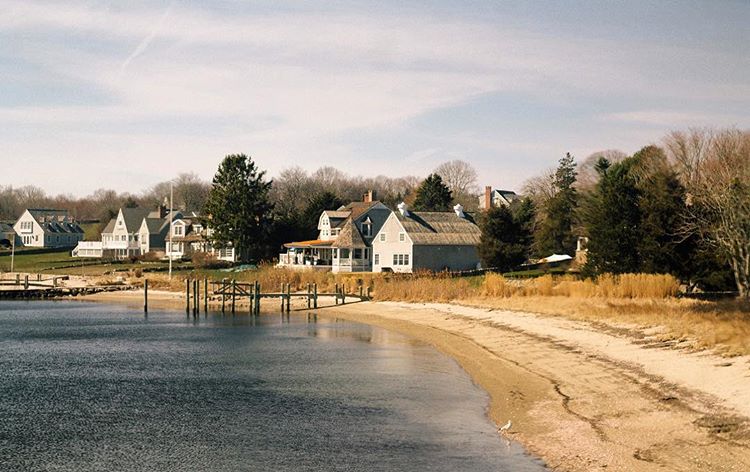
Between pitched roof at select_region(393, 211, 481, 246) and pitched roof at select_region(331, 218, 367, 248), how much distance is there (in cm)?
546

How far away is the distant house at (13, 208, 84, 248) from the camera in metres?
143

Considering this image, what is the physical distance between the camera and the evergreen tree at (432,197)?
11038cm

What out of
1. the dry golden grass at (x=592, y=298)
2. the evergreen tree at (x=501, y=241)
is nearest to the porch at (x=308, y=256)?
the dry golden grass at (x=592, y=298)

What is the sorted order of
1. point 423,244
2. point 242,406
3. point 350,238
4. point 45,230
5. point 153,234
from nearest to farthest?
point 242,406, point 423,244, point 350,238, point 153,234, point 45,230

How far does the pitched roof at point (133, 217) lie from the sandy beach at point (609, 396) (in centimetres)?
9395

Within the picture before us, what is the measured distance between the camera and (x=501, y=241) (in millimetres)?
73062

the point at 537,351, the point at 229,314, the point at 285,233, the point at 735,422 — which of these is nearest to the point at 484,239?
the point at 229,314

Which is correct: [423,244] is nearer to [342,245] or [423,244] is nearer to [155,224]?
[342,245]

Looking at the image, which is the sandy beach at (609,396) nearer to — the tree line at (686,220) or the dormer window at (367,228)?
the tree line at (686,220)

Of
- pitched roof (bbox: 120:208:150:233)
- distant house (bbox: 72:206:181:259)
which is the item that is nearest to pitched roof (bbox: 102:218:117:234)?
distant house (bbox: 72:206:181:259)

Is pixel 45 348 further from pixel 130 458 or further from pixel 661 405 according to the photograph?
pixel 661 405

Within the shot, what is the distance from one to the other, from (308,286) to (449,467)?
163 ft

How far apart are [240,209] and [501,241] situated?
3479 cm

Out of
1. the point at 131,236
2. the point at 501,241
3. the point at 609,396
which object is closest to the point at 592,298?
the point at 609,396
